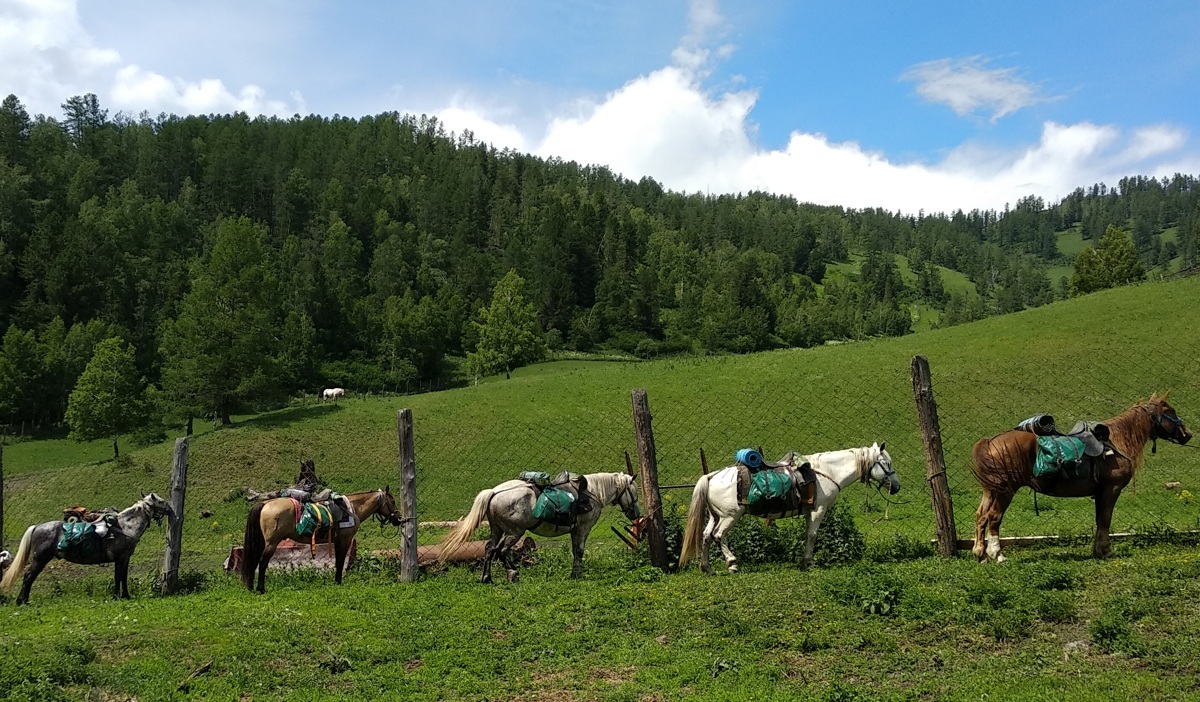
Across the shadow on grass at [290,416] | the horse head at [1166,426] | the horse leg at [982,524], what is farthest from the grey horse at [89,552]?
the shadow on grass at [290,416]

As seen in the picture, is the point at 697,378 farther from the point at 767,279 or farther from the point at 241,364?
the point at 767,279

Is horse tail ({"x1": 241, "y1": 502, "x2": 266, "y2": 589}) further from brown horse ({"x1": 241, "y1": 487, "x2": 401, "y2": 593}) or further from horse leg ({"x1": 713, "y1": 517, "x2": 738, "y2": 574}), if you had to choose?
horse leg ({"x1": 713, "y1": 517, "x2": 738, "y2": 574})

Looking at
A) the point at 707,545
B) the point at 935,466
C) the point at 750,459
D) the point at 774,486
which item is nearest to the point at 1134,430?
the point at 935,466

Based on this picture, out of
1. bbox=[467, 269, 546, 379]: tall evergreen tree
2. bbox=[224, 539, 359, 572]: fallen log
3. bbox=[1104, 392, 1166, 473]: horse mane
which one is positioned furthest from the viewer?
bbox=[467, 269, 546, 379]: tall evergreen tree

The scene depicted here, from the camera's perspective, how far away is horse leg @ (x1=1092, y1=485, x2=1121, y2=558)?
10.2 meters

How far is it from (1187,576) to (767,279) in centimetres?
13000

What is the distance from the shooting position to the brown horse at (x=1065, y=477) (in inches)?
406

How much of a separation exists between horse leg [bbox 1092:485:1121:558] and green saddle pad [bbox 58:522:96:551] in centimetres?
1611

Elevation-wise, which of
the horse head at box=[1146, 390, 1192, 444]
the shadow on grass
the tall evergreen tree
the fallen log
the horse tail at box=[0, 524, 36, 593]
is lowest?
the fallen log

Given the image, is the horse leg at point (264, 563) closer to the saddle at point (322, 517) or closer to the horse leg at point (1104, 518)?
the saddle at point (322, 517)

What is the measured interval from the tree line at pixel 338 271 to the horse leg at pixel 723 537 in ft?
115

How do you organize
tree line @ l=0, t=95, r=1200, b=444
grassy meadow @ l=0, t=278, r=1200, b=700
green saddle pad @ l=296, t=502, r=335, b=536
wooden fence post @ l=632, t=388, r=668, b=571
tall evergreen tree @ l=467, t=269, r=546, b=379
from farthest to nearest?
1. tall evergreen tree @ l=467, t=269, r=546, b=379
2. tree line @ l=0, t=95, r=1200, b=444
3. green saddle pad @ l=296, t=502, r=335, b=536
4. wooden fence post @ l=632, t=388, r=668, b=571
5. grassy meadow @ l=0, t=278, r=1200, b=700

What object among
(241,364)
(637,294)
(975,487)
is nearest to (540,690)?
(975,487)

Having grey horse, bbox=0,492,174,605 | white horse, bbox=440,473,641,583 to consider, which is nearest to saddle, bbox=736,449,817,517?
white horse, bbox=440,473,641,583
